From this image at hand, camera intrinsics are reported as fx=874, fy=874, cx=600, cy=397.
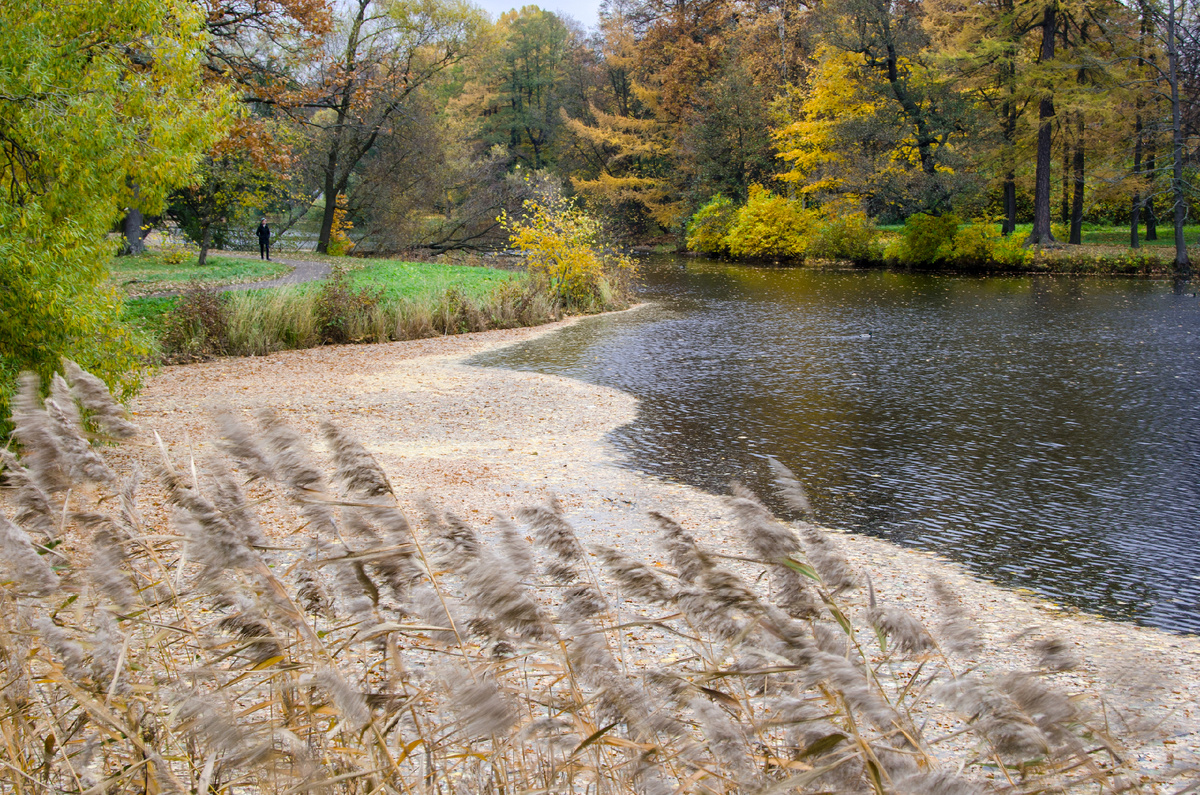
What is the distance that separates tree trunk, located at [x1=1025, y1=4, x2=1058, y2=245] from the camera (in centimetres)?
2817

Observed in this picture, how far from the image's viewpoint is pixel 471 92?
53125 millimetres

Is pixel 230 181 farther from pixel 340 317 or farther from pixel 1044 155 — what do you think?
pixel 1044 155

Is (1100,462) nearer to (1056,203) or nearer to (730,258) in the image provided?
(730,258)

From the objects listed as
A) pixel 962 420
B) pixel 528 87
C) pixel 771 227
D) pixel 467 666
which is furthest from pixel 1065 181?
pixel 467 666

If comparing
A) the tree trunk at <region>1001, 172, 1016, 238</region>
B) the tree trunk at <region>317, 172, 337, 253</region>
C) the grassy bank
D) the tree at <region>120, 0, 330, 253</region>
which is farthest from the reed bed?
the tree trunk at <region>1001, 172, 1016, 238</region>

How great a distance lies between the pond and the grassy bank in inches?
70.3

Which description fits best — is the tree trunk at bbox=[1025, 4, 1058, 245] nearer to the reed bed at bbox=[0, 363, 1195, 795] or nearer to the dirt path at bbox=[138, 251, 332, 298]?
the dirt path at bbox=[138, 251, 332, 298]

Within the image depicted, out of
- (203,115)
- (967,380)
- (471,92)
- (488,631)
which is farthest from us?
(471,92)

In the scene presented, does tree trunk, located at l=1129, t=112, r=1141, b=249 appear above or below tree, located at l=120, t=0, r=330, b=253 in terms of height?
below

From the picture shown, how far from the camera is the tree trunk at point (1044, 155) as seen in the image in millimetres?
28172

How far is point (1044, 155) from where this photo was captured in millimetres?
29266

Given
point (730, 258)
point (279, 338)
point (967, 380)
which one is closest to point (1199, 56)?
point (730, 258)

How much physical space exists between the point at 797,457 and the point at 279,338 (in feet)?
31.6

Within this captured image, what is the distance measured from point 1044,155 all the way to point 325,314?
2508 centimetres
